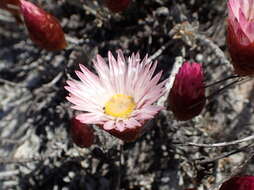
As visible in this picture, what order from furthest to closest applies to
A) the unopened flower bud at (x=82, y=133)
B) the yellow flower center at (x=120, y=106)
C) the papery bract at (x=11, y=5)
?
1. the papery bract at (x=11, y=5)
2. the unopened flower bud at (x=82, y=133)
3. the yellow flower center at (x=120, y=106)

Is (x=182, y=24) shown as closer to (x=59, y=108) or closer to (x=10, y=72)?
(x=59, y=108)

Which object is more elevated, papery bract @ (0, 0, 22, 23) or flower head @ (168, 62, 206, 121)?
papery bract @ (0, 0, 22, 23)

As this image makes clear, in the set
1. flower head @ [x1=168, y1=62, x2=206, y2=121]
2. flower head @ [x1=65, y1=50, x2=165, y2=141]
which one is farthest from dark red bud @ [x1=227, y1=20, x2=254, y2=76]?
flower head @ [x1=65, y1=50, x2=165, y2=141]

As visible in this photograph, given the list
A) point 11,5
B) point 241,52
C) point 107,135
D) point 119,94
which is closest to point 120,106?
point 119,94

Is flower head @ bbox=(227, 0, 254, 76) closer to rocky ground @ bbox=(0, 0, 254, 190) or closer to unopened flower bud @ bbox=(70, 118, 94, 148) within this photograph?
rocky ground @ bbox=(0, 0, 254, 190)

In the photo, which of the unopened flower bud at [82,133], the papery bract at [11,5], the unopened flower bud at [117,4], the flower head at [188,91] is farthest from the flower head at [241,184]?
the papery bract at [11,5]

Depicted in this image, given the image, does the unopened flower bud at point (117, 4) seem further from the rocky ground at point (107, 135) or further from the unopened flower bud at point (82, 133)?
the unopened flower bud at point (82, 133)

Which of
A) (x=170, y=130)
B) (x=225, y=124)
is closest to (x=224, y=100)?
(x=225, y=124)
